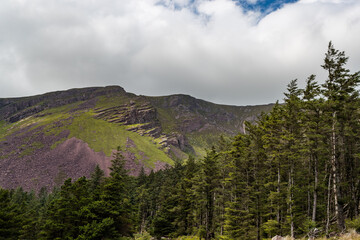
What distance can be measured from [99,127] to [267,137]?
605 feet

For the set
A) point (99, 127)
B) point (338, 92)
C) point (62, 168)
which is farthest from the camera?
point (99, 127)

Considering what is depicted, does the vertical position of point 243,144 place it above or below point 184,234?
above

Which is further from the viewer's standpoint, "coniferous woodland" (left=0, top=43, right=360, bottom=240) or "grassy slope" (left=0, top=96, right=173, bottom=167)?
"grassy slope" (left=0, top=96, right=173, bottom=167)

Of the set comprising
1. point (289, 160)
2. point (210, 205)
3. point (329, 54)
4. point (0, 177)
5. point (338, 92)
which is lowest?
point (0, 177)

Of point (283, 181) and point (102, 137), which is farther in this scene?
point (102, 137)

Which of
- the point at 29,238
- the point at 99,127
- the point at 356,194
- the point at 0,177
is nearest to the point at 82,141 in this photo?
Result: the point at 99,127

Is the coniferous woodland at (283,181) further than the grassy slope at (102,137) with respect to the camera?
No

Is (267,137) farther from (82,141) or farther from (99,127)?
(99,127)

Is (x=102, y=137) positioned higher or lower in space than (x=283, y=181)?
higher

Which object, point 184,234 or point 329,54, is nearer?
point 329,54

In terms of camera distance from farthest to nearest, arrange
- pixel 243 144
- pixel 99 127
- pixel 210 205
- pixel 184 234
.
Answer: pixel 99 127 < pixel 184 234 < pixel 210 205 < pixel 243 144

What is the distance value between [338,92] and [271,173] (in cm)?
1185

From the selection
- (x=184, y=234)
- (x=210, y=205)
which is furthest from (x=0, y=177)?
(x=210, y=205)

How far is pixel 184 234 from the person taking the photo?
43.1 m
